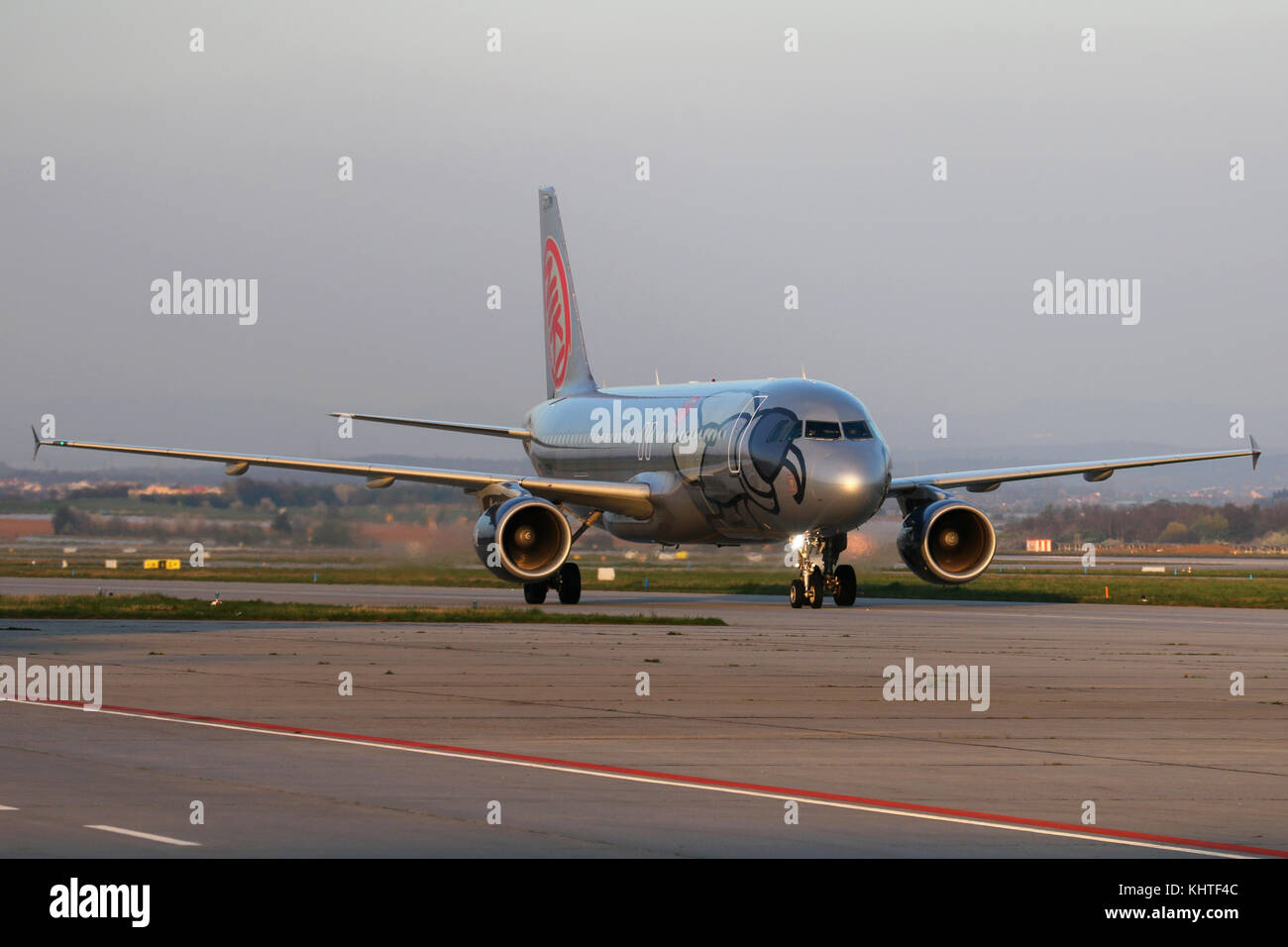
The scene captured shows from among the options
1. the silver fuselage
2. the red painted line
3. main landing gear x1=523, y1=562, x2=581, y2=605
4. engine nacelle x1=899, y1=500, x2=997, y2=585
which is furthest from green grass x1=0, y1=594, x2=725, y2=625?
the red painted line

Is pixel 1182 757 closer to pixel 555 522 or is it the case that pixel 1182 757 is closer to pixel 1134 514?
pixel 555 522

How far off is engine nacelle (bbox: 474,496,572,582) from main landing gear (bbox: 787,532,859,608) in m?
5.16

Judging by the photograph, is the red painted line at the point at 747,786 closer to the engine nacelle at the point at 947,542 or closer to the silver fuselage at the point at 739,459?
the silver fuselage at the point at 739,459

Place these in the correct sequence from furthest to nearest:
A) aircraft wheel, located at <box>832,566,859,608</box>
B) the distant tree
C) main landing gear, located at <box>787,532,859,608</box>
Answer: the distant tree
aircraft wheel, located at <box>832,566,859,608</box>
main landing gear, located at <box>787,532,859,608</box>

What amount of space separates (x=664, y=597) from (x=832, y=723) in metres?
27.9

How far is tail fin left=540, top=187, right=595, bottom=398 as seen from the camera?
49.7m

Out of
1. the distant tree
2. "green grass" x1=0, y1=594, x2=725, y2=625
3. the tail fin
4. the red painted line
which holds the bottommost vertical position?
the red painted line

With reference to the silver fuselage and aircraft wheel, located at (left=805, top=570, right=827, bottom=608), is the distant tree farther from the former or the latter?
aircraft wheel, located at (left=805, top=570, right=827, bottom=608)

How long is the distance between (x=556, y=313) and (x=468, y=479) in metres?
12.5

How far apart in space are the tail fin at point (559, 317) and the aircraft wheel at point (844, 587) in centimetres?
1242

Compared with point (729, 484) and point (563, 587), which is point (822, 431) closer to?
point (729, 484)

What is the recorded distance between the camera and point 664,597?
44406 millimetres

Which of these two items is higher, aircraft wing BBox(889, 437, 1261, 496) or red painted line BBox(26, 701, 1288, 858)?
aircraft wing BBox(889, 437, 1261, 496)
